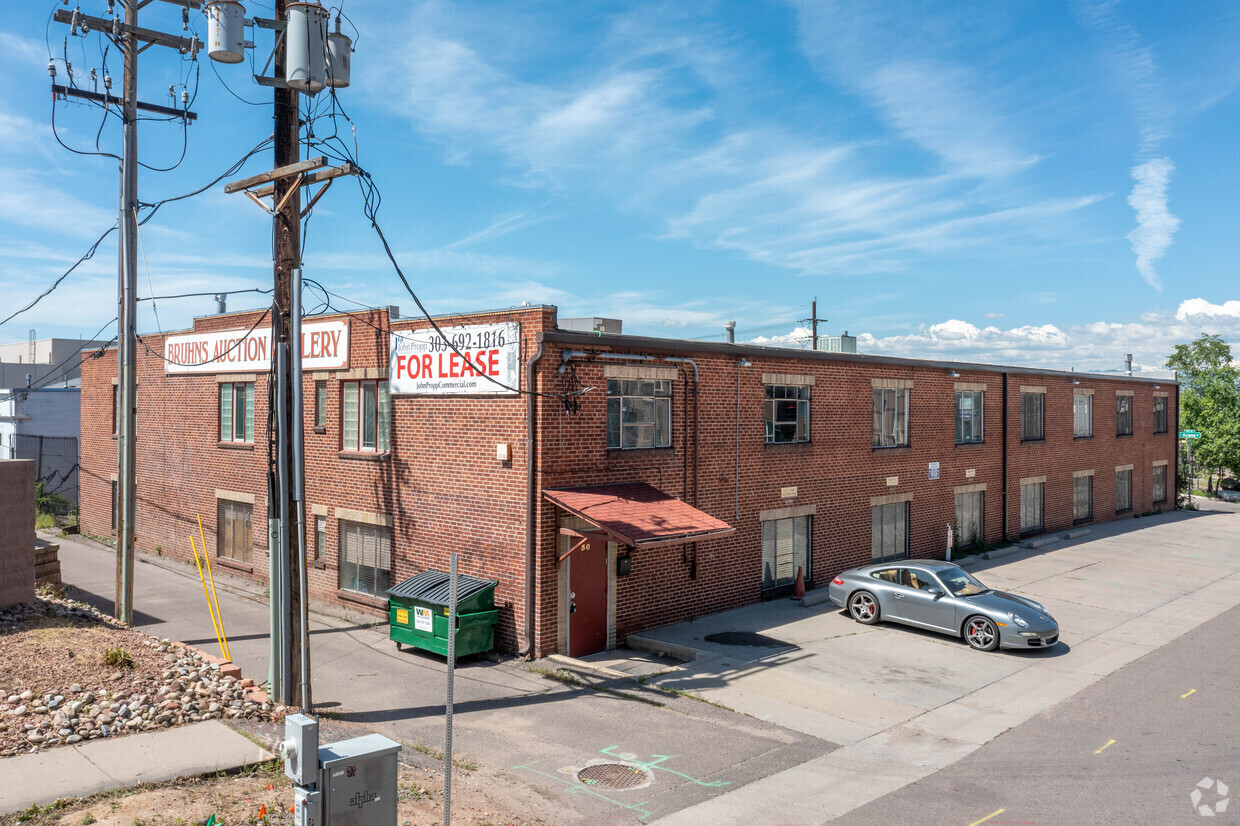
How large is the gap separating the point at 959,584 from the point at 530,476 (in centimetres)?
880

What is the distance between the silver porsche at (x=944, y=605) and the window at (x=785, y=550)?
1.55m

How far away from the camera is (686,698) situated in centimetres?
1353

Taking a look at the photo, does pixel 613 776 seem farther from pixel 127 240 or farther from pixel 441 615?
pixel 127 240

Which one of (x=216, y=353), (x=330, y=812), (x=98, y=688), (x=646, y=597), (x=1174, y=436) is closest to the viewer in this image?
(x=330, y=812)

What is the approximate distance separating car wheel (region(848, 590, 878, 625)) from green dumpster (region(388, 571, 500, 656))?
7.74 m

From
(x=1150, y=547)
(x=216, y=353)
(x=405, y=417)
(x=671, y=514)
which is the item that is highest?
(x=216, y=353)

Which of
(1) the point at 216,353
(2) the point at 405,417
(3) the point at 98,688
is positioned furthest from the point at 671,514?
(1) the point at 216,353

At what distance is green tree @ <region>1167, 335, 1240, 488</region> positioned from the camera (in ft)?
168

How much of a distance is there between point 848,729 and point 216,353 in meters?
19.6

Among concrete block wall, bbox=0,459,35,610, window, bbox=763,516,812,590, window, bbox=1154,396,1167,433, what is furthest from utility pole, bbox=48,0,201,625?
window, bbox=1154,396,1167,433

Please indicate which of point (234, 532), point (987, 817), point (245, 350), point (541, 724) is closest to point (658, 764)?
point (541, 724)

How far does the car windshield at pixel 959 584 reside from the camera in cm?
1723

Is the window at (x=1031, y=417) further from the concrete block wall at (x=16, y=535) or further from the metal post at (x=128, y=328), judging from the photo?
the concrete block wall at (x=16, y=535)

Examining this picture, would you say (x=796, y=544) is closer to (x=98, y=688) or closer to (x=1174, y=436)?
(x=98, y=688)
